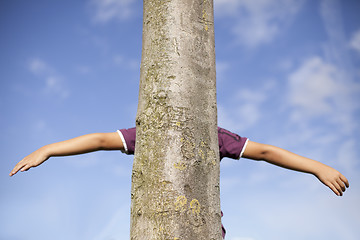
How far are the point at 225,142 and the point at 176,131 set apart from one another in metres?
1.04

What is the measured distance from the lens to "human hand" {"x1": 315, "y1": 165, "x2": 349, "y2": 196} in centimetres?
338

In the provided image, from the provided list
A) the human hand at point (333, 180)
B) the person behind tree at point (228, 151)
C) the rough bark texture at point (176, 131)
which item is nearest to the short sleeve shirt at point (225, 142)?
the person behind tree at point (228, 151)

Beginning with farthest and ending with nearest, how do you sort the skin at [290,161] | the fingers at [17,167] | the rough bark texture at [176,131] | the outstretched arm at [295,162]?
the outstretched arm at [295,162] → the skin at [290,161] → the fingers at [17,167] → the rough bark texture at [176,131]

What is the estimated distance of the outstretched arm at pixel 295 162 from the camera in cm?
338

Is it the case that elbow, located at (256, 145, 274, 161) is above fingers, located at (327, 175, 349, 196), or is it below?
above

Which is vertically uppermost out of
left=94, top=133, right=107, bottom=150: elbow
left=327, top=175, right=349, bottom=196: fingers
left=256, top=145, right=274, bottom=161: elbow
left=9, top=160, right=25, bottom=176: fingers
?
left=256, top=145, right=274, bottom=161: elbow

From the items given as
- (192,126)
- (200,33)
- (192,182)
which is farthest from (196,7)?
(192,182)

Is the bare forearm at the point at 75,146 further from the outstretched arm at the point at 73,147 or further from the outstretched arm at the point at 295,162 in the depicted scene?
the outstretched arm at the point at 295,162

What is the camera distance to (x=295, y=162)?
3.38 m

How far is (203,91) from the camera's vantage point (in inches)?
98.8

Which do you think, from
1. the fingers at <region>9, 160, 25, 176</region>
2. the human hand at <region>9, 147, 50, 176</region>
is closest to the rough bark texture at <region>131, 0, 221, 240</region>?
the human hand at <region>9, 147, 50, 176</region>

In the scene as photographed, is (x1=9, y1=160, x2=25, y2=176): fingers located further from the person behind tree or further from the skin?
the skin

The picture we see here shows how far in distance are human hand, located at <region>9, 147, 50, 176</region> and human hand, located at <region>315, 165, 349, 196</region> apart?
2534 millimetres

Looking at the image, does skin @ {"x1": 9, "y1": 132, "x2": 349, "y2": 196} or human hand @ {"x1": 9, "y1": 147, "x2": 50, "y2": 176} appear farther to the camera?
skin @ {"x1": 9, "y1": 132, "x2": 349, "y2": 196}
